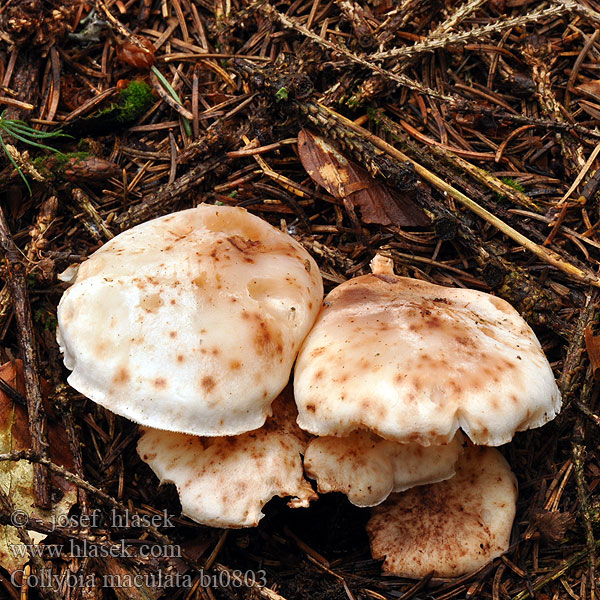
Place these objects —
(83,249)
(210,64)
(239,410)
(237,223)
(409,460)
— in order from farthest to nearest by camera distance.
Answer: (210,64) < (83,249) < (237,223) < (409,460) < (239,410)

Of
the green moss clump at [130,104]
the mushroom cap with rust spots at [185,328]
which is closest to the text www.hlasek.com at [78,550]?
the mushroom cap with rust spots at [185,328]

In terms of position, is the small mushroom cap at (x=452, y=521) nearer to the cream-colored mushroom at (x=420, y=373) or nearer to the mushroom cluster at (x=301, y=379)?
the mushroom cluster at (x=301, y=379)

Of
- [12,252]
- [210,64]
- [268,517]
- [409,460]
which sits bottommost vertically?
[268,517]

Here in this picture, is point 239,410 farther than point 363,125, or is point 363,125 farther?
point 363,125

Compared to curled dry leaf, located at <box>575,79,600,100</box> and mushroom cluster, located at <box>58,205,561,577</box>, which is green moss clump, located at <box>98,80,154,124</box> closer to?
mushroom cluster, located at <box>58,205,561,577</box>

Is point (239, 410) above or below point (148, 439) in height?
above

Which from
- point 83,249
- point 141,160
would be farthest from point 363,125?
point 83,249

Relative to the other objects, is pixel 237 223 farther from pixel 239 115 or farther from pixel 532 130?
pixel 532 130

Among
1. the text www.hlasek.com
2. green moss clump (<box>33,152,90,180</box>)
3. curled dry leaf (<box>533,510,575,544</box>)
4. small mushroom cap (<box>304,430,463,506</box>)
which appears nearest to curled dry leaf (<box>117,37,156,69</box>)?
green moss clump (<box>33,152,90,180</box>)
